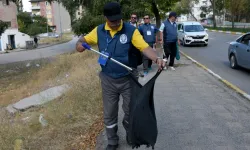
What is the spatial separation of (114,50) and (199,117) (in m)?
2.43

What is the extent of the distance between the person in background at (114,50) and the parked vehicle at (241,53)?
23.2 feet

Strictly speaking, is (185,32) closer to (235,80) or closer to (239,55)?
(239,55)

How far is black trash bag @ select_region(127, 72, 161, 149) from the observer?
11.6 ft

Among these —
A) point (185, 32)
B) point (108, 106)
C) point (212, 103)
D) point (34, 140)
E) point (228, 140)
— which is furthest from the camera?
point (185, 32)

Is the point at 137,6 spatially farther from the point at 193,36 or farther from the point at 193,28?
the point at 193,36

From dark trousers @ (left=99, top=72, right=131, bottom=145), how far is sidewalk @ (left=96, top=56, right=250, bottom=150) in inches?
15.0

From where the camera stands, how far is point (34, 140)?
15.6 feet

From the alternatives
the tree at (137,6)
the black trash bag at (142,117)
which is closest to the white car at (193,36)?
the tree at (137,6)

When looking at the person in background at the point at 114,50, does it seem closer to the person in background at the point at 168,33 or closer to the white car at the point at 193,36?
the person in background at the point at 168,33

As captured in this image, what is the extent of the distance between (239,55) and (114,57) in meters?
7.90

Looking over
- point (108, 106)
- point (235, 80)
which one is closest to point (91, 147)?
point (108, 106)

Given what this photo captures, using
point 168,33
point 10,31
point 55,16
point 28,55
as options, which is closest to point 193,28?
point 168,33

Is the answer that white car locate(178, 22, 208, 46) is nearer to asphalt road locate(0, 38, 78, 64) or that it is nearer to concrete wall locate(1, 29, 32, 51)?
asphalt road locate(0, 38, 78, 64)

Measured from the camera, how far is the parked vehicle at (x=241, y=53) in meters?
9.94
